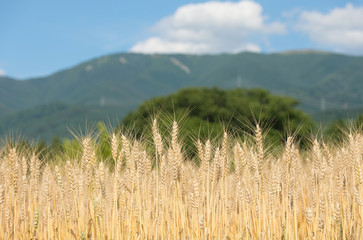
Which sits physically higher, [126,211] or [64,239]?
[126,211]

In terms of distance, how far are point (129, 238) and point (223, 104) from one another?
18261 millimetres

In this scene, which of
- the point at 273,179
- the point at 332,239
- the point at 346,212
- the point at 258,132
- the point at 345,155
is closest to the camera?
the point at 258,132

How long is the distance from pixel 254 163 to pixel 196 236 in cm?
109

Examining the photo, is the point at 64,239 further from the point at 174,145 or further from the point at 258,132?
the point at 258,132

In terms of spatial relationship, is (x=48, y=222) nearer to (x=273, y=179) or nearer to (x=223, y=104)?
(x=273, y=179)

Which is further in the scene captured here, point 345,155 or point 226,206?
point 345,155

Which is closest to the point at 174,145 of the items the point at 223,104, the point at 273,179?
the point at 273,179

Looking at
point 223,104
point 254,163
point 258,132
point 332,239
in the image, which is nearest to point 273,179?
point 254,163

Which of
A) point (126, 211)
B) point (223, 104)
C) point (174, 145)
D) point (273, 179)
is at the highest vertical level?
point (223, 104)

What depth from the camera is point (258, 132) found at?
10.9ft

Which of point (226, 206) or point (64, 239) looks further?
point (64, 239)

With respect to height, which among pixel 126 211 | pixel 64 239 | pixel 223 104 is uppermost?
pixel 223 104

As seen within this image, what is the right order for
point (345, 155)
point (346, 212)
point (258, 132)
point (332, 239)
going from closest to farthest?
point (258, 132) < point (332, 239) < point (346, 212) < point (345, 155)

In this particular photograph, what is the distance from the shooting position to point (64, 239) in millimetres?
4312
